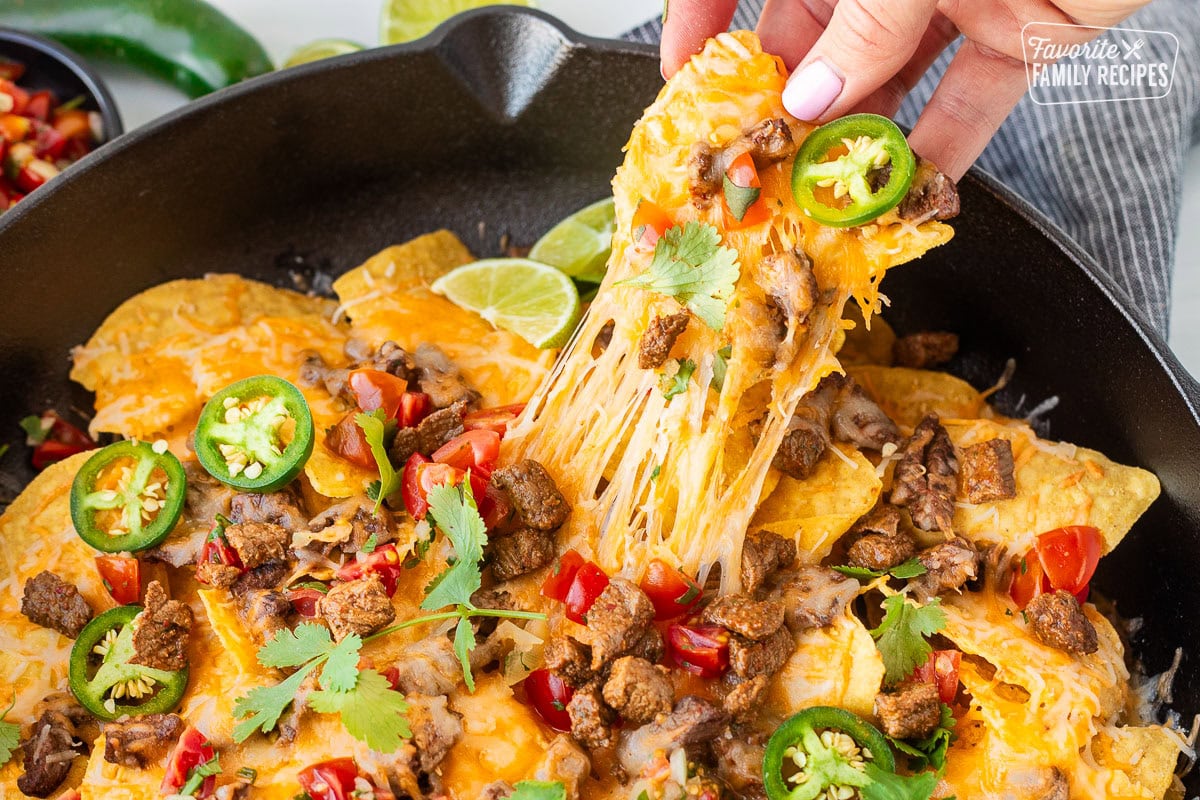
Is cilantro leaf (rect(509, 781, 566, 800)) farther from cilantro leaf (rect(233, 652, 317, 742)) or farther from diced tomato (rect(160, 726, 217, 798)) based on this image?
diced tomato (rect(160, 726, 217, 798))

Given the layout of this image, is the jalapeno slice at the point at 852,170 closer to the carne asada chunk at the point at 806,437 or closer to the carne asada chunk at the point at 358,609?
the carne asada chunk at the point at 806,437

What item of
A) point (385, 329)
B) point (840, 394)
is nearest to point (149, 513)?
point (385, 329)

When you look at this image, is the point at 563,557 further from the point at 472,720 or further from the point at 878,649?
the point at 878,649

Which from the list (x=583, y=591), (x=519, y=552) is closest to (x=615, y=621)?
(x=583, y=591)

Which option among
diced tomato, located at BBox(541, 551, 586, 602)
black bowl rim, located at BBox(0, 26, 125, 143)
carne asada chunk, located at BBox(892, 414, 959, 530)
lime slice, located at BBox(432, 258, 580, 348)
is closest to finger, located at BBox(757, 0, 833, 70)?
lime slice, located at BBox(432, 258, 580, 348)

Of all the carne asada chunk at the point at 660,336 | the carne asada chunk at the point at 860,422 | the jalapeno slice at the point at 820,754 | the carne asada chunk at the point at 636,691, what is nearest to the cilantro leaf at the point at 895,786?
the jalapeno slice at the point at 820,754
